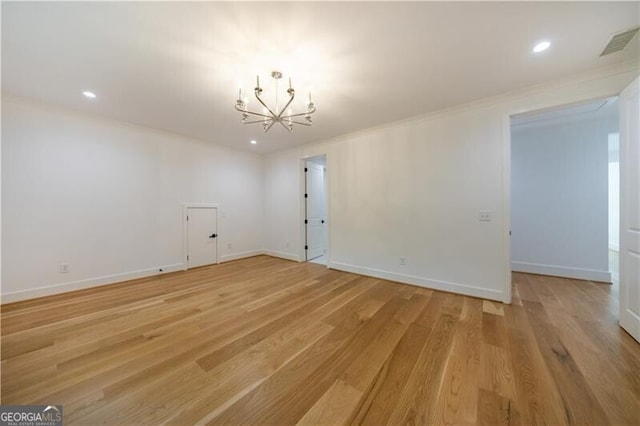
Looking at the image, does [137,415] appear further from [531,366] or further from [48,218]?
[48,218]

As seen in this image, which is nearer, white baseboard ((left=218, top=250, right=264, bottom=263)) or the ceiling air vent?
the ceiling air vent

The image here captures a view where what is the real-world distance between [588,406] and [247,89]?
4.09m

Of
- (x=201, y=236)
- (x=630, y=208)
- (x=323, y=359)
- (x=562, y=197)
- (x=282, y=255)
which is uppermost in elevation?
(x=562, y=197)

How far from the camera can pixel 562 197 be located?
3930mm

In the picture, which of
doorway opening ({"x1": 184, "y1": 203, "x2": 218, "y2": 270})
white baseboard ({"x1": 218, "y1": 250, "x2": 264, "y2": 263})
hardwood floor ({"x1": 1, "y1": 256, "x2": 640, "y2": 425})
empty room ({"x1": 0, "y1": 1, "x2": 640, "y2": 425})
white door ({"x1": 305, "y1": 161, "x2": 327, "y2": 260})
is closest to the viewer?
hardwood floor ({"x1": 1, "y1": 256, "x2": 640, "y2": 425})

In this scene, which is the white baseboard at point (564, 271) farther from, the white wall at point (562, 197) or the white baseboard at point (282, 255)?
the white baseboard at point (282, 255)

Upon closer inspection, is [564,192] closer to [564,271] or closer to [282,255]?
[564,271]

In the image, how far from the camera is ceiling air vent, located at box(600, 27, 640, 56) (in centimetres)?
187

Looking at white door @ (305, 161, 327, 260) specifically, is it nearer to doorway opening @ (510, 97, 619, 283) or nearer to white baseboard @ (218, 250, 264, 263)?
white baseboard @ (218, 250, 264, 263)

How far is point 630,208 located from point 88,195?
7.04 meters

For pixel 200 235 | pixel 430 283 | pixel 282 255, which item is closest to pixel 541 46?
pixel 430 283

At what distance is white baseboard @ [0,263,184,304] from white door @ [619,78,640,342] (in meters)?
6.53

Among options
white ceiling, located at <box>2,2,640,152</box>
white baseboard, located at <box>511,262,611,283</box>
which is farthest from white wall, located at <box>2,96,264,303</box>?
white baseboard, located at <box>511,262,611,283</box>

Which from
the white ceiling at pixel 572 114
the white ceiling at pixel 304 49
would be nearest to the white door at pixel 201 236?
the white ceiling at pixel 304 49
